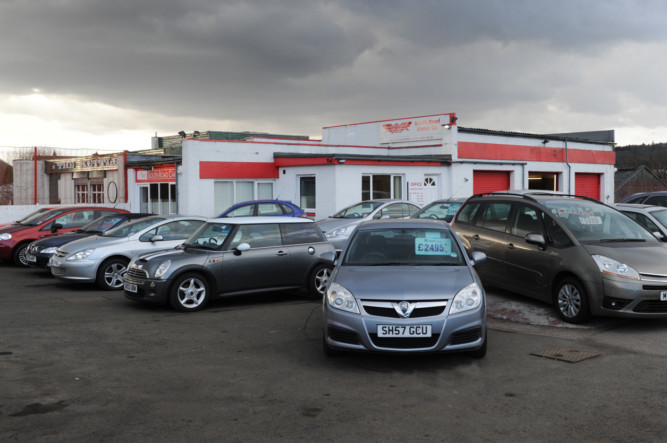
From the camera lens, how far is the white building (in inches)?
896

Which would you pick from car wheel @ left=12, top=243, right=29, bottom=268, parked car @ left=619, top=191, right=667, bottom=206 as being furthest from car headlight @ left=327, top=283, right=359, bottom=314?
car wheel @ left=12, top=243, right=29, bottom=268

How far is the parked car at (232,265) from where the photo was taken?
9.70m

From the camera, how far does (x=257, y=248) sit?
33.8ft

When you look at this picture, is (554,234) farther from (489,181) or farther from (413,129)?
(413,129)

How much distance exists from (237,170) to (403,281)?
1785cm

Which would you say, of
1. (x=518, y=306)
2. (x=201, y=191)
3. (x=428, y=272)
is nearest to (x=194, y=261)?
(x=428, y=272)

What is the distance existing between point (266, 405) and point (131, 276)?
18.3 feet

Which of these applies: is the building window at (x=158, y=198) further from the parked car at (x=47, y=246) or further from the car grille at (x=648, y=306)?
the car grille at (x=648, y=306)

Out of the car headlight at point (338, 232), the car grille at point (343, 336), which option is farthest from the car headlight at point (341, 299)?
the car headlight at point (338, 232)

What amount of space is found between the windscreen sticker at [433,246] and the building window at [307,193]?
1629 cm

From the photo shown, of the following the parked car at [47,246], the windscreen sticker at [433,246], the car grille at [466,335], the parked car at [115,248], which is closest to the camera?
the car grille at [466,335]

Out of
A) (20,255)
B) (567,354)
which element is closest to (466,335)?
(567,354)

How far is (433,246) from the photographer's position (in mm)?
7352

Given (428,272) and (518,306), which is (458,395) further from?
(518,306)
